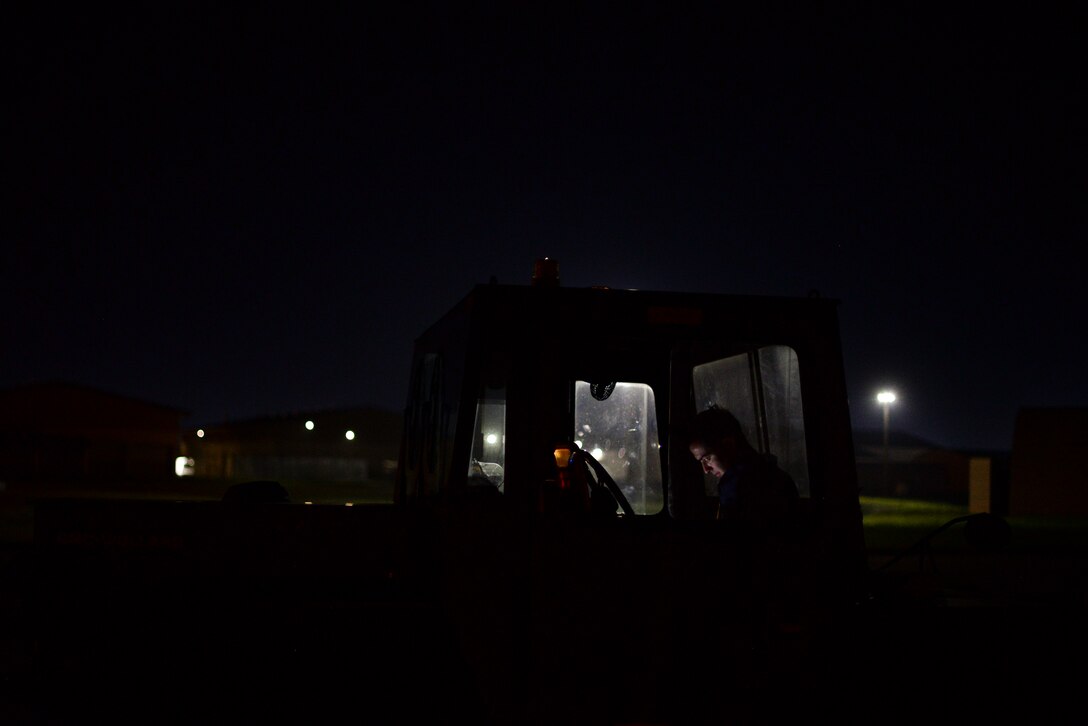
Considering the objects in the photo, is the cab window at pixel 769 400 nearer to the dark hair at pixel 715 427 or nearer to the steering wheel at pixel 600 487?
the dark hair at pixel 715 427

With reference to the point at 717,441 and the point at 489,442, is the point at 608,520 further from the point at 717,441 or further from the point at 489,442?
the point at 717,441

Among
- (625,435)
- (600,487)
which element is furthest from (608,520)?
(625,435)

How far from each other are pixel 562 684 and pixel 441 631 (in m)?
0.58

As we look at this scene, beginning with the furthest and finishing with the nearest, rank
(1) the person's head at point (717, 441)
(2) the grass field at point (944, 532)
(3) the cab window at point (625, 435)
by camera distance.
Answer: (2) the grass field at point (944, 532), (3) the cab window at point (625, 435), (1) the person's head at point (717, 441)

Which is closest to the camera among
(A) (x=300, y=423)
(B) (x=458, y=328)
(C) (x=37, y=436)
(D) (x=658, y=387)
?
(B) (x=458, y=328)

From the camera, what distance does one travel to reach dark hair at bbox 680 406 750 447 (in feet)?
13.6

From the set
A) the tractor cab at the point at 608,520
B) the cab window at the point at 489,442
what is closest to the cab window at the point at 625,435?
the tractor cab at the point at 608,520

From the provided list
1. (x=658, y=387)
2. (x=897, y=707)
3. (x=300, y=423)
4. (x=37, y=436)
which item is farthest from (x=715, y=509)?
(x=300, y=423)

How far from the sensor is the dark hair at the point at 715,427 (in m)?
4.13

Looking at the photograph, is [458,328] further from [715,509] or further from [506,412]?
[715,509]

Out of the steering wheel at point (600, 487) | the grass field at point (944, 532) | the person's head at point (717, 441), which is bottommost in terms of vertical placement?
the grass field at point (944, 532)

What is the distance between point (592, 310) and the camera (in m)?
3.59

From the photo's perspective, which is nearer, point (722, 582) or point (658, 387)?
point (722, 582)

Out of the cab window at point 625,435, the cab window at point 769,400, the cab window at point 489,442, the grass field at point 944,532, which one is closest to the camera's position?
the cab window at point 489,442
